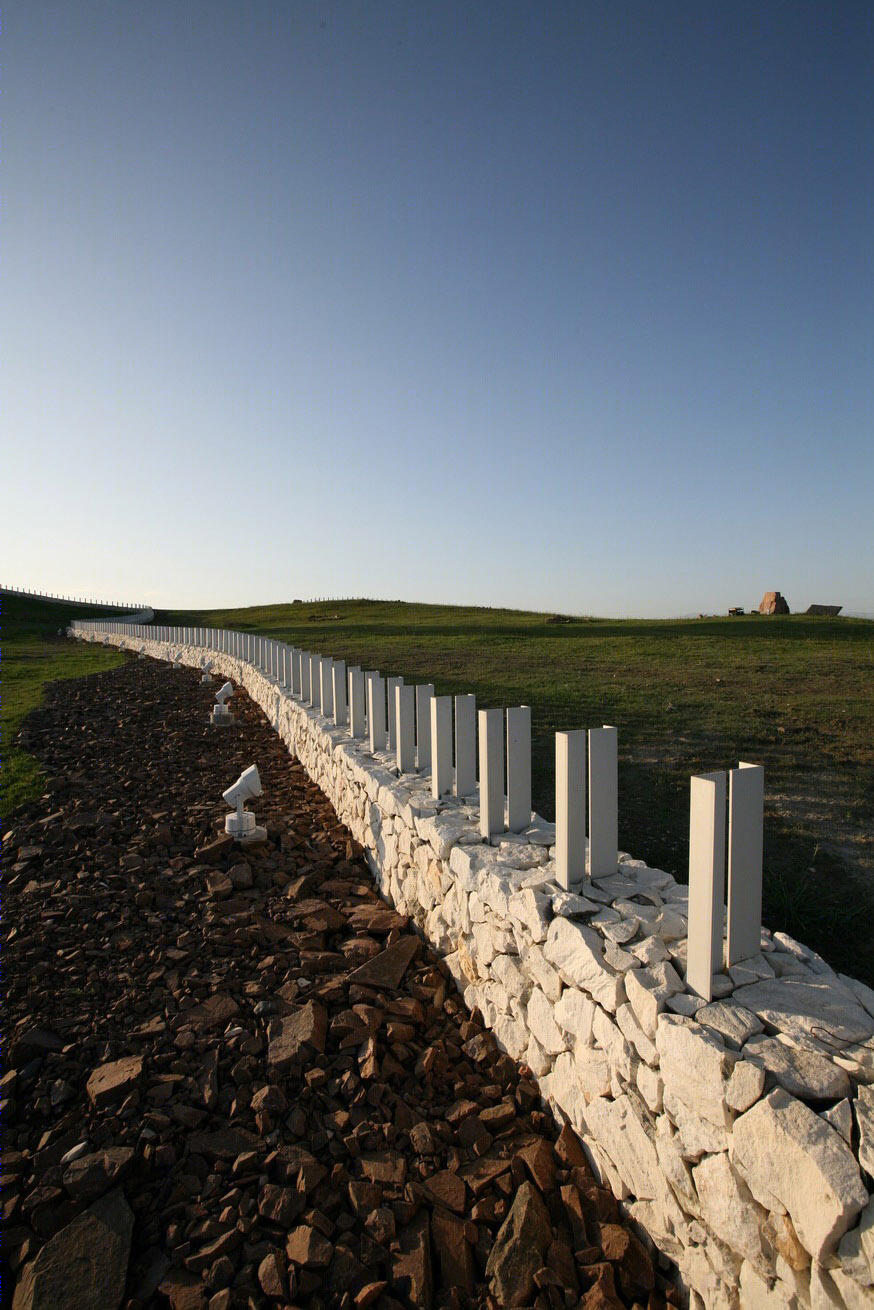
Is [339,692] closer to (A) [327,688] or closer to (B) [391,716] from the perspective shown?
(A) [327,688]

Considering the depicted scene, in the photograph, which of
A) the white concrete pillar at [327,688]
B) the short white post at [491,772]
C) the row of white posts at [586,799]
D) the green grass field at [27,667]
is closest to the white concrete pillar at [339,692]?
the white concrete pillar at [327,688]

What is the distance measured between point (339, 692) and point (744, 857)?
514 centimetres

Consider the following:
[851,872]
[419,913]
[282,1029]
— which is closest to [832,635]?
[851,872]

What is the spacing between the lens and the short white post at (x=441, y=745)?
4.17 m

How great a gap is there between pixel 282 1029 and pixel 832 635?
59.6ft

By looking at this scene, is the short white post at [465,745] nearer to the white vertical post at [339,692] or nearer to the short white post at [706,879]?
the short white post at [706,879]

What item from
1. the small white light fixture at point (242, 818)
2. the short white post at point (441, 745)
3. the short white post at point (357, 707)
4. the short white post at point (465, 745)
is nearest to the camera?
the short white post at point (465, 745)

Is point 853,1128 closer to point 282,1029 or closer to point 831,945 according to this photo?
point 831,945

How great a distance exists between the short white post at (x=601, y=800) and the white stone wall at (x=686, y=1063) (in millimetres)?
114

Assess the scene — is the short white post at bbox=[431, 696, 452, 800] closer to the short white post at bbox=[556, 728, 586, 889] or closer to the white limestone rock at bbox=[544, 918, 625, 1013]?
the short white post at bbox=[556, 728, 586, 889]

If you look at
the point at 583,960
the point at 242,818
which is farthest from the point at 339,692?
the point at 583,960

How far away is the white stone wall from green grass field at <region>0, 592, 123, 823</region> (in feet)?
17.5

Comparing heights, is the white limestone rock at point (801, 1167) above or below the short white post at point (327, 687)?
below

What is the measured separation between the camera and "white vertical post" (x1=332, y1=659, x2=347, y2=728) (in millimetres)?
6992
